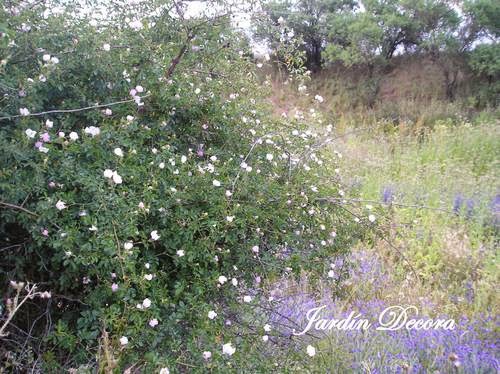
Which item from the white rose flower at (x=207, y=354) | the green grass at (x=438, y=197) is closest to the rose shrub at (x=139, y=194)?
the white rose flower at (x=207, y=354)

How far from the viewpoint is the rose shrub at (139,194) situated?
→ 1.56 metres

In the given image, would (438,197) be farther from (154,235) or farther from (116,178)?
(116,178)

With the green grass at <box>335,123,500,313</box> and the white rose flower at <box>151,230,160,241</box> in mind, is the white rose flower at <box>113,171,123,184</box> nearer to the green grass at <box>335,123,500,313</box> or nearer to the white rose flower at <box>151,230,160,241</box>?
the white rose flower at <box>151,230,160,241</box>

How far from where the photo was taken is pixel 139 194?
1.69 metres

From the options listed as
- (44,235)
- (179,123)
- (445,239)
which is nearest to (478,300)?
(445,239)

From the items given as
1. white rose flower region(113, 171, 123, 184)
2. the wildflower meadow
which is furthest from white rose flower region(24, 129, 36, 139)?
white rose flower region(113, 171, 123, 184)

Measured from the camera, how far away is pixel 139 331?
5.31 feet

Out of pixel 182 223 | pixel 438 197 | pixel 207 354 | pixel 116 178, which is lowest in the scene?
pixel 438 197

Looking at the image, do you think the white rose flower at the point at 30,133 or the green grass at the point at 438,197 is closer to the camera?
the white rose flower at the point at 30,133

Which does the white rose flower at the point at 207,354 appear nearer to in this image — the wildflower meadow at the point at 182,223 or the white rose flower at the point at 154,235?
the wildflower meadow at the point at 182,223

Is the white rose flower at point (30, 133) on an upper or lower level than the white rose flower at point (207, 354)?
upper

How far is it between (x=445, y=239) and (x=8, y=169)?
9.95 ft

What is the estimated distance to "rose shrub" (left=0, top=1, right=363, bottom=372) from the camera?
61.5 inches

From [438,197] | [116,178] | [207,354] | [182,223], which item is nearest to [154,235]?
[182,223]
